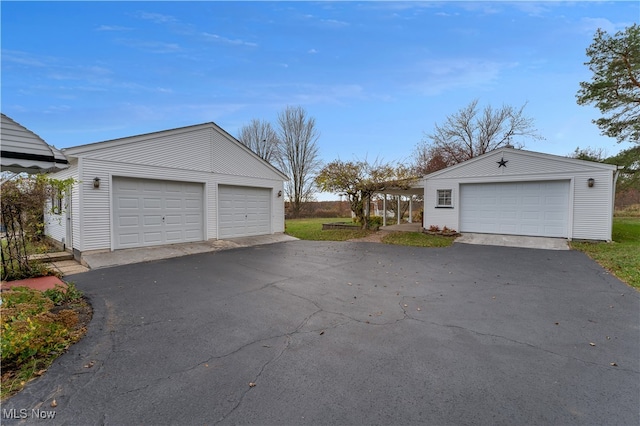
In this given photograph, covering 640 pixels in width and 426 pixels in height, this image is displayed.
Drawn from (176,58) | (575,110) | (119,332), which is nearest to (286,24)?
(176,58)

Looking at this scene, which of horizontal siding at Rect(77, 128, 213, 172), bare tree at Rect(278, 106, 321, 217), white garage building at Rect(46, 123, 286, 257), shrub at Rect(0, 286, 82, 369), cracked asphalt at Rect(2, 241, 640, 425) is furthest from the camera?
bare tree at Rect(278, 106, 321, 217)

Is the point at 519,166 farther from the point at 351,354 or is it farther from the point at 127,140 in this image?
the point at 127,140

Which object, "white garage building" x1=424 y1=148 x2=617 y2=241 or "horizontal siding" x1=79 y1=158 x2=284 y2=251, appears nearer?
"horizontal siding" x1=79 y1=158 x2=284 y2=251

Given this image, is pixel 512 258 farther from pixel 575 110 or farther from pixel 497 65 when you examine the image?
pixel 575 110

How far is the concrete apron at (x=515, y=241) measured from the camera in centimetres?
998

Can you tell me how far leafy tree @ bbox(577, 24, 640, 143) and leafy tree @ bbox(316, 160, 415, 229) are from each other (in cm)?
933

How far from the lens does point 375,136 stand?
59.4 ft

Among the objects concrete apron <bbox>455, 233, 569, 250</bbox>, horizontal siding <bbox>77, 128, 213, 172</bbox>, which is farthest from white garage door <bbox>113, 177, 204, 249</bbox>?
concrete apron <bbox>455, 233, 569, 250</bbox>

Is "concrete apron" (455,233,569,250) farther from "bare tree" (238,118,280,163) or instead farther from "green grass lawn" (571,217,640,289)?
"bare tree" (238,118,280,163)

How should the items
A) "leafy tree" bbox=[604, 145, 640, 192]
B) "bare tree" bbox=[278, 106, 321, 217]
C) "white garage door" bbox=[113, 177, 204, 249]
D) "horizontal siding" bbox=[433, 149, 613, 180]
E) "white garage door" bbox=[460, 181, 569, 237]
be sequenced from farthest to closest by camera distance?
1. "bare tree" bbox=[278, 106, 321, 217]
2. "leafy tree" bbox=[604, 145, 640, 192]
3. "white garage door" bbox=[460, 181, 569, 237]
4. "horizontal siding" bbox=[433, 149, 613, 180]
5. "white garage door" bbox=[113, 177, 204, 249]

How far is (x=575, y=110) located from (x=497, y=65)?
301 inches

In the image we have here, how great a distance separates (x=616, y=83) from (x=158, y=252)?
1982 centimetres

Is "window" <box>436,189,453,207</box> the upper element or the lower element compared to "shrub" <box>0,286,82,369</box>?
upper

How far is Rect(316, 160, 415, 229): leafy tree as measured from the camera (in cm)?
1309
